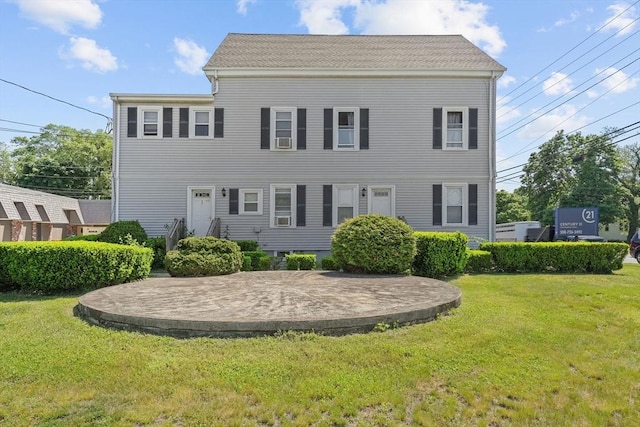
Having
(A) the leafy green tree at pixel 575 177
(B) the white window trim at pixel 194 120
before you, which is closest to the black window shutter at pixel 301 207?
(B) the white window trim at pixel 194 120

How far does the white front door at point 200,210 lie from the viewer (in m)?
14.3

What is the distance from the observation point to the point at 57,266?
7148 millimetres

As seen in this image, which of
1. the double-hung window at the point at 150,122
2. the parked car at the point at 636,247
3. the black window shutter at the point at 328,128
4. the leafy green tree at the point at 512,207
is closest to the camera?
the double-hung window at the point at 150,122

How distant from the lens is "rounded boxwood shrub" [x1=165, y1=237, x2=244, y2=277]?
884 cm

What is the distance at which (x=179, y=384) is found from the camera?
333 centimetres

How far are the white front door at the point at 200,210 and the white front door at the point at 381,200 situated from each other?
5890mm

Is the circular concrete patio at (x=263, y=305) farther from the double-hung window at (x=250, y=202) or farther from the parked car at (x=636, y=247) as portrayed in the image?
the parked car at (x=636, y=247)

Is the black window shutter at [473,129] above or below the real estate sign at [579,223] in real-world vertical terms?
above

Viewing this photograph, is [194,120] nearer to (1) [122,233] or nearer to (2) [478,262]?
(1) [122,233]

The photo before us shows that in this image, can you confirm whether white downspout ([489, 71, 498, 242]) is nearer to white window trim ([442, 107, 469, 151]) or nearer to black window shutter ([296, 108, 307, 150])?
white window trim ([442, 107, 469, 151])

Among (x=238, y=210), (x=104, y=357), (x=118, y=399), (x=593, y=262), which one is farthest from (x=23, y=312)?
(x=593, y=262)

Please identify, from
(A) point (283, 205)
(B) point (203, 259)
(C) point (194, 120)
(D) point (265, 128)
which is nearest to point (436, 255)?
(B) point (203, 259)

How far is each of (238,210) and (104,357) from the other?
10541mm

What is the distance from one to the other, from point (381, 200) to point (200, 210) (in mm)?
6685
